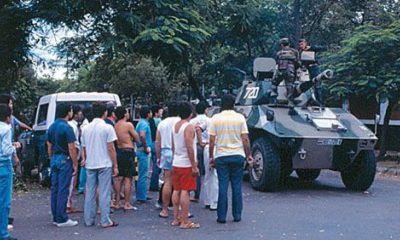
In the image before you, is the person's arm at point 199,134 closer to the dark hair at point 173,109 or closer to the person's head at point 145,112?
the dark hair at point 173,109

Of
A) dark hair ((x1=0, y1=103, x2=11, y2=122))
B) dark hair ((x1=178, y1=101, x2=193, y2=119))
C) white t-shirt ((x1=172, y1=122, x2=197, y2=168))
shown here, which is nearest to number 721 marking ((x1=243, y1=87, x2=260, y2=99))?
dark hair ((x1=178, y1=101, x2=193, y2=119))

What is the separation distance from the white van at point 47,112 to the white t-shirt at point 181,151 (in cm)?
392

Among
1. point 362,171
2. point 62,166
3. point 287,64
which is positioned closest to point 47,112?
point 62,166

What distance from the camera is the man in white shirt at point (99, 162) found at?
7.68 meters

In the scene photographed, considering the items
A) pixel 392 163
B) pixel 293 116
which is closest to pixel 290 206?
pixel 293 116

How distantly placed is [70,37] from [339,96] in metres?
7.63

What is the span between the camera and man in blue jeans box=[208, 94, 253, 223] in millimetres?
7961

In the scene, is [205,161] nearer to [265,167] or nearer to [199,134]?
[199,134]

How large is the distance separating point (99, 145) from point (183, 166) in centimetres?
117

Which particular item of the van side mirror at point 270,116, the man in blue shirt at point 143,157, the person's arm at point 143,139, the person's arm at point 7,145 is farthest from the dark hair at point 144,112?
the person's arm at point 7,145

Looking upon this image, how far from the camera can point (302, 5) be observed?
18766 mm

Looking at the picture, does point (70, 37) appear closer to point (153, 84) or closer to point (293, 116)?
point (293, 116)

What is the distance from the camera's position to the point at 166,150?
8.60 m

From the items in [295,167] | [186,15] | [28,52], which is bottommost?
[295,167]
